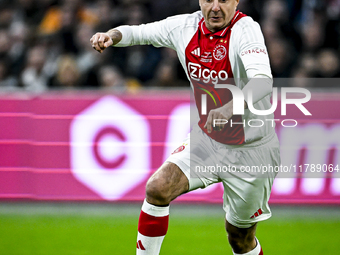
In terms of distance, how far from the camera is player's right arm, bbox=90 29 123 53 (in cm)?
317

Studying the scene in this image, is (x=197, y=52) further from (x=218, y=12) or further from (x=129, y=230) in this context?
(x=129, y=230)

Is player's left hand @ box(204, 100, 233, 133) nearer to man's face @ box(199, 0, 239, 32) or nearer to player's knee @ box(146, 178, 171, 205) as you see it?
player's knee @ box(146, 178, 171, 205)

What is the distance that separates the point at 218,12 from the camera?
3.19m

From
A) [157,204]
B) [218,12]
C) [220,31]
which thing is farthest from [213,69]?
[157,204]

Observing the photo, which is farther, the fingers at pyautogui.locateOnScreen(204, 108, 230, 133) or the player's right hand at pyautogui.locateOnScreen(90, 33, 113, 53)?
the player's right hand at pyautogui.locateOnScreen(90, 33, 113, 53)

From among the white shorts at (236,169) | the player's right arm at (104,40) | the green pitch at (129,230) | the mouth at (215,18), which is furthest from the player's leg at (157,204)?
the green pitch at (129,230)

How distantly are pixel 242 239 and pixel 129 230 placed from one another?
1810mm

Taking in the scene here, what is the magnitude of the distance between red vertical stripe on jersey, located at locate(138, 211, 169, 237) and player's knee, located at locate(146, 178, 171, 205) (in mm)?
103

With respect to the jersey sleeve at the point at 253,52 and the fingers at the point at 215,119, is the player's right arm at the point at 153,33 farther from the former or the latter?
the fingers at the point at 215,119

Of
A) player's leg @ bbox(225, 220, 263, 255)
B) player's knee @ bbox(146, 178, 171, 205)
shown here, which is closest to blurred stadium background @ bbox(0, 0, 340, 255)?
player's leg @ bbox(225, 220, 263, 255)

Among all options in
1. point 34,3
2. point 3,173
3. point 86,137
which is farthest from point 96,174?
point 34,3

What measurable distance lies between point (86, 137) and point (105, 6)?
2.75 m

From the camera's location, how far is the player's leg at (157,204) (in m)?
3.09

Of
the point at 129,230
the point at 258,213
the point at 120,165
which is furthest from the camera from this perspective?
the point at 120,165
